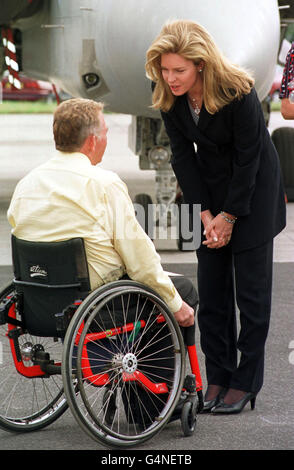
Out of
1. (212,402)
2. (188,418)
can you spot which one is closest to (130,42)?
(212,402)

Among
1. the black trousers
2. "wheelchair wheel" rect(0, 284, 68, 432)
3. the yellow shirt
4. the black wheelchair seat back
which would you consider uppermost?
the yellow shirt

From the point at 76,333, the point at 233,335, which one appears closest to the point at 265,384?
the point at 233,335

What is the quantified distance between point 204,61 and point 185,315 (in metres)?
1.00

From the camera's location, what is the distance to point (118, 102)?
7254 mm

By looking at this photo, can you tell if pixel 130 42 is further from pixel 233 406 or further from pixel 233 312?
pixel 233 406

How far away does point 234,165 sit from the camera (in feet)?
12.3

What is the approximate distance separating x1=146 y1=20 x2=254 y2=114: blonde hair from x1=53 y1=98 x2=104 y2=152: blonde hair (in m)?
0.34

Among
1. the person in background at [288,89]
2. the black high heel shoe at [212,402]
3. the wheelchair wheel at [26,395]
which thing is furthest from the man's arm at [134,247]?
the person in background at [288,89]

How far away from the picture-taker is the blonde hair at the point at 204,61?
3.51m

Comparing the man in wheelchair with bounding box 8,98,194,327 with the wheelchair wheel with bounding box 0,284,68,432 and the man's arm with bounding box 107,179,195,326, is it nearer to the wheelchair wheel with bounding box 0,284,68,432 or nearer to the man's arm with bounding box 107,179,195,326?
the man's arm with bounding box 107,179,195,326

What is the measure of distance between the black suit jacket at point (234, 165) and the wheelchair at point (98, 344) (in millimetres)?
563

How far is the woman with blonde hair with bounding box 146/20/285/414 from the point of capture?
141 inches

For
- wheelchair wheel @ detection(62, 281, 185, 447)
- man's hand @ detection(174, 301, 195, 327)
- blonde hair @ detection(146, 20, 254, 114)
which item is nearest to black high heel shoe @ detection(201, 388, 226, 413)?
wheelchair wheel @ detection(62, 281, 185, 447)

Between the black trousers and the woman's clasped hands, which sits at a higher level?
the woman's clasped hands
